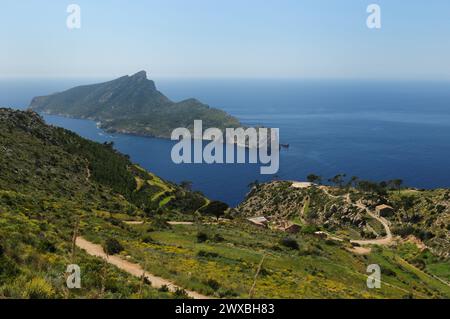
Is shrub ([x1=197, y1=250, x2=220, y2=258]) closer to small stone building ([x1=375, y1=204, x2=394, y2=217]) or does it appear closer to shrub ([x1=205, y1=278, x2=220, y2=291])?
shrub ([x1=205, y1=278, x2=220, y2=291])

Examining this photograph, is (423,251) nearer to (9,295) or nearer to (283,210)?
(283,210)

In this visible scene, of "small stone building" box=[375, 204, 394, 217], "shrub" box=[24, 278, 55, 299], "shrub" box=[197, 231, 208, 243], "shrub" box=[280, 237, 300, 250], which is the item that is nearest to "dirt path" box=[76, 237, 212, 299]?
"shrub" box=[24, 278, 55, 299]

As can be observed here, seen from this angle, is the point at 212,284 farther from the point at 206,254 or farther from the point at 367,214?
the point at 367,214

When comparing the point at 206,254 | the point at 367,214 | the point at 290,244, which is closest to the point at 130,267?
the point at 206,254

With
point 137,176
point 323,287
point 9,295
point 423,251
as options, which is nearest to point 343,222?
point 423,251

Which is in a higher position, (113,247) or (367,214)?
(113,247)

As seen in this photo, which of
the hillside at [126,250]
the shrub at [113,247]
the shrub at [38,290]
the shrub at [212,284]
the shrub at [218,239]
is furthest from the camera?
the shrub at [218,239]

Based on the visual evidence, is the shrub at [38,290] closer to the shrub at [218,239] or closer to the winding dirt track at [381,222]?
the shrub at [218,239]

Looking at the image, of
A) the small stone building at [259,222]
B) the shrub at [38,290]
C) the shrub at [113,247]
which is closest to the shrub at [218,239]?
the shrub at [113,247]
